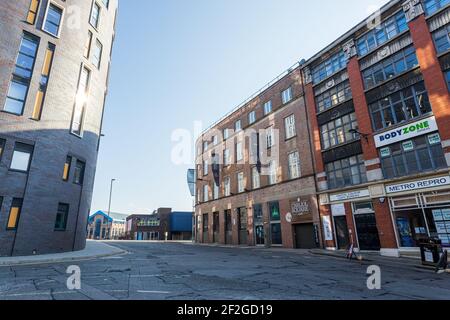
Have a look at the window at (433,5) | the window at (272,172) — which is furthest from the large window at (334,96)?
the window at (272,172)

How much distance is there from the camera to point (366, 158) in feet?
65.6

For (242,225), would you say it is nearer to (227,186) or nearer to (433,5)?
(227,186)

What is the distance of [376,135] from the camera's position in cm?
1964

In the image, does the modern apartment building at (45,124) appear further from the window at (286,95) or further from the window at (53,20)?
the window at (286,95)

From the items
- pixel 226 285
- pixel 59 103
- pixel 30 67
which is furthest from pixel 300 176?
pixel 30 67

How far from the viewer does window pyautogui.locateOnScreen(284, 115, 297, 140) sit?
27.5 meters

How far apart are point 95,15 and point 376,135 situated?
2666 centimetres

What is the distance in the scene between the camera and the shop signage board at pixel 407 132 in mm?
16641

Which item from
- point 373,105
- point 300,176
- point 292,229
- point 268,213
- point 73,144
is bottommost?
point 292,229

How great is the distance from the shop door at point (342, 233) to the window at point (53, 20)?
26496 millimetres

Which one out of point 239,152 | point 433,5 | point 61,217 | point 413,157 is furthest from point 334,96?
point 61,217

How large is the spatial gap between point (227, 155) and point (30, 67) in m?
25.0

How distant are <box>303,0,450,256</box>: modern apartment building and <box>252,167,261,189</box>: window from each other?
864 cm
